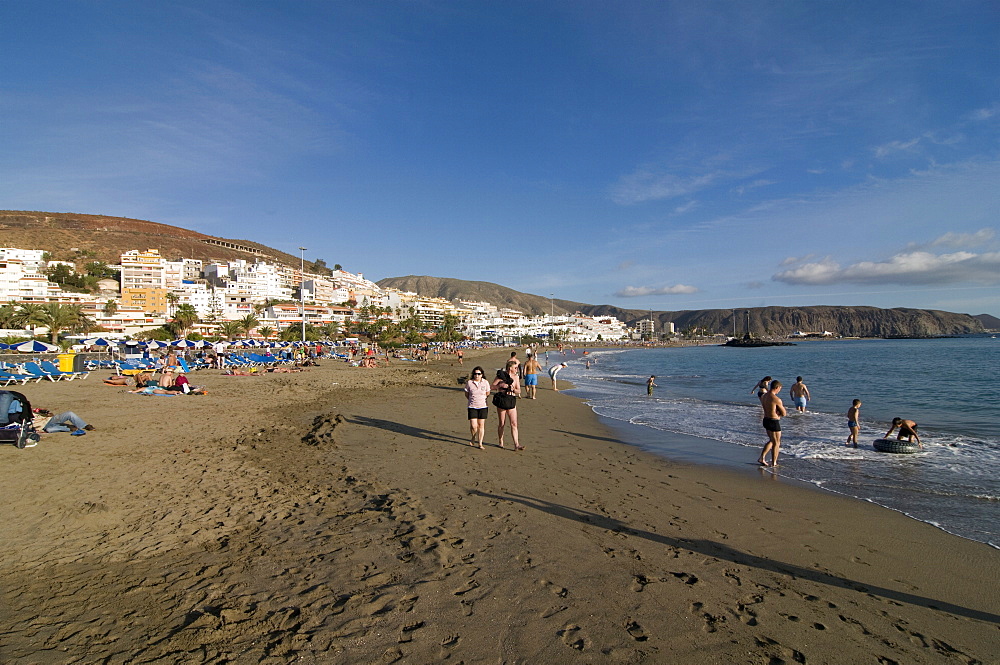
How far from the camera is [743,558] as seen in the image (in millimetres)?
4445

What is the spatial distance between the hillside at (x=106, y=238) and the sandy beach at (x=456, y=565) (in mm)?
139197

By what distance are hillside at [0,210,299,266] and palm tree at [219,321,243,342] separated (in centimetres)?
7071

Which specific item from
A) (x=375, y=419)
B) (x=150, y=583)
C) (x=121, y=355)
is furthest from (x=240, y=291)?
(x=150, y=583)

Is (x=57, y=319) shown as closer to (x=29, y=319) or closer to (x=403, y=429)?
(x=29, y=319)

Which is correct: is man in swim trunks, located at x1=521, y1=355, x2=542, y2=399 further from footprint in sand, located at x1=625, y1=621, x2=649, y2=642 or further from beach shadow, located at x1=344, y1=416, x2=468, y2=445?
footprint in sand, located at x1=625, y1=621, x2=649, y2=642

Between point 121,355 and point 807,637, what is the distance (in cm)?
4465

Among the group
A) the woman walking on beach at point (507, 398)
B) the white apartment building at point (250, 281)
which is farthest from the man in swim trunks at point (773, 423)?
the white apartment building at point (250, 281)

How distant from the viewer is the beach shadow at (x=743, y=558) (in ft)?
12.5

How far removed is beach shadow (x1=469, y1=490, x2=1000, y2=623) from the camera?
382cm

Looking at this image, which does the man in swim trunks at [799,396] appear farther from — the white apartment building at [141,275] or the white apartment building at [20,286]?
the white apartment building at [141,275]

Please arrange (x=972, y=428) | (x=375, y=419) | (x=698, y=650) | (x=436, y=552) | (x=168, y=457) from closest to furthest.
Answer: (x=698, y=650) → (x=436, y=552) → (x=168, y=457) → (x=375, y=419) → (x=972, y=428)

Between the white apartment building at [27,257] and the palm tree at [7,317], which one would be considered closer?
the palm tree at [7,317]

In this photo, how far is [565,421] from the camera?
12.6 meters

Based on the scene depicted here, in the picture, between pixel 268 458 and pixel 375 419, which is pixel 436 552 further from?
pixel 375 419
